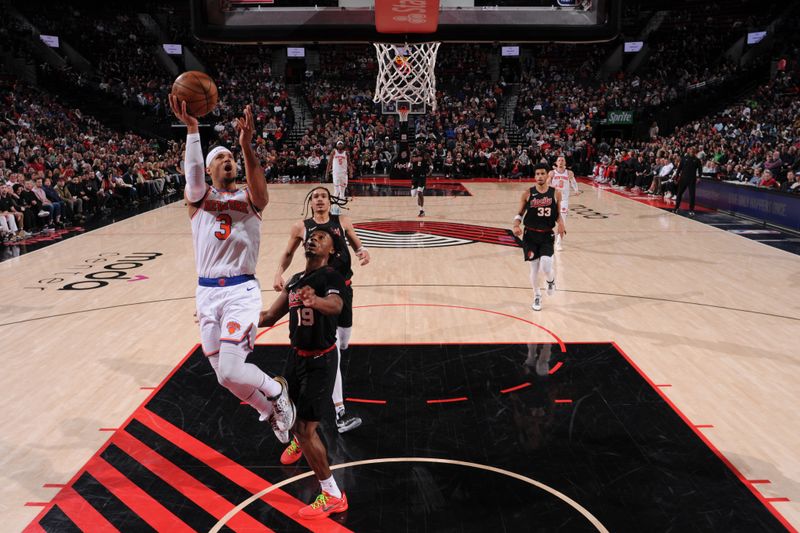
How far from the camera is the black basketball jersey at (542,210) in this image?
7.82 metres

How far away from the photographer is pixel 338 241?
17.7 feet

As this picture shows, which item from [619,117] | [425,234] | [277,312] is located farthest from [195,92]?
[619,117]

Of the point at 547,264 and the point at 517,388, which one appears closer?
the point at 517,388

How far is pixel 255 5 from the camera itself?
6.75m

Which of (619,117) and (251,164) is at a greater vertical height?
(619,117)

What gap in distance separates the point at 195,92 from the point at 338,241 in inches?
66.3

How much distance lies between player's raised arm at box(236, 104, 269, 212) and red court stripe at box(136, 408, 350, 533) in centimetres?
180

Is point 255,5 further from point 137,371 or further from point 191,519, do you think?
point 191,519

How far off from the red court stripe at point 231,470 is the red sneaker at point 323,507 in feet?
0.11

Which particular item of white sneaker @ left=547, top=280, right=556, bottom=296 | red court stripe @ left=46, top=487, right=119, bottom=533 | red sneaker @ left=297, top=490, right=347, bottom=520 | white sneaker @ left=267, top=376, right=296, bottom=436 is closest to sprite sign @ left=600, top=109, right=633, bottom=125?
white sneaker @ left=547, top=280, right=556, bottom=296

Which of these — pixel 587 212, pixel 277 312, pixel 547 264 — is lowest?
pixel 587 212

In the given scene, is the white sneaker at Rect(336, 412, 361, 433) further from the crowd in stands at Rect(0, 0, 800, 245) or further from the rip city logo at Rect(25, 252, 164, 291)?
the crowd in stands at Rect(0, 0, 800, 245)

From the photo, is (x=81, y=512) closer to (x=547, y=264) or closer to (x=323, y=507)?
(x=323, y=507)

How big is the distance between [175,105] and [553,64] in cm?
3284
